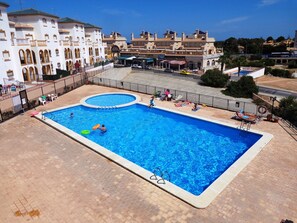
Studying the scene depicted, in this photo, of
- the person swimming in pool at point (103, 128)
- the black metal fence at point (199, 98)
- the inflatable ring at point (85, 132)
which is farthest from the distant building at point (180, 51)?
the inflatable ring at point (85, 132)

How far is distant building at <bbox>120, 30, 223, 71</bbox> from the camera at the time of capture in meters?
57.3

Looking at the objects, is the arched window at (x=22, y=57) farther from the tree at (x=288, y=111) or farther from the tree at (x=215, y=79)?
the tree at (x=288, y=111)

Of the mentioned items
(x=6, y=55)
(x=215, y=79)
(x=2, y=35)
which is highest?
(x=2, y=35)

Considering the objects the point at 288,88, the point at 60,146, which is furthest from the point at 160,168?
the point at 288,88

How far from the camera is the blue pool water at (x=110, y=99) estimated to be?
28.7 metres

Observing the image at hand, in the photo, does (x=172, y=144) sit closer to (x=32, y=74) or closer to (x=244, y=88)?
(x=244, y=88)

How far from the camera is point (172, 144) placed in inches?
700

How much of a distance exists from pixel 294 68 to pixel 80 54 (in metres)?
68.9

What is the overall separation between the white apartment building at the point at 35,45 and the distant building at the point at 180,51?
20.5m

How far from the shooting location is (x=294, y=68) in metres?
74.6

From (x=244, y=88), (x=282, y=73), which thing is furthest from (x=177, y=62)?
(x=244, y=88)

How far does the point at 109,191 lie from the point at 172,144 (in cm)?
785

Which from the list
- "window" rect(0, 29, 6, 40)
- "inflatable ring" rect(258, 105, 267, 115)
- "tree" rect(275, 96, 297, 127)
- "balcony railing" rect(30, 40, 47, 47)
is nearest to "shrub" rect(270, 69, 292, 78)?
"tree" rect(275, 96, 297, 127)

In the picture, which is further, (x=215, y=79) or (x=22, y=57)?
(x=22, y=57)
